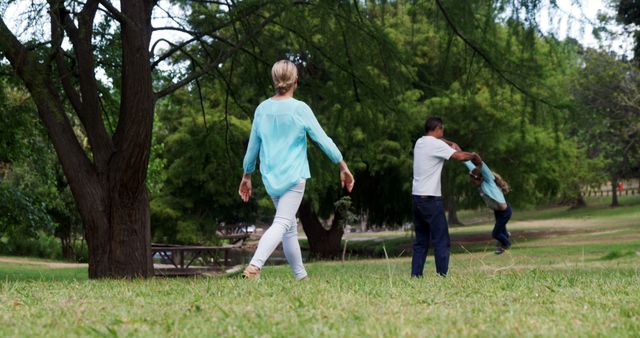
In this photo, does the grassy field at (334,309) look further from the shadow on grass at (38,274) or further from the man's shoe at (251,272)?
the shadow on grass at (38,274)

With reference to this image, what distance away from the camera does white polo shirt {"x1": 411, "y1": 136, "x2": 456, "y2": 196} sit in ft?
30.0

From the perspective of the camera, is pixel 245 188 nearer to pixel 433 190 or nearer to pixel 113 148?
pixel 433 190

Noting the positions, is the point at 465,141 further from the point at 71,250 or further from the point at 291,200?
the point at 291,200

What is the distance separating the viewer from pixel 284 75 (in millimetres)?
7484

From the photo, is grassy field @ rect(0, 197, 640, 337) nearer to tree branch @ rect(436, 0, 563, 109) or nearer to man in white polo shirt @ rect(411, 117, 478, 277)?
man in white polo shirt @ rect(411, 117, 478, 277)

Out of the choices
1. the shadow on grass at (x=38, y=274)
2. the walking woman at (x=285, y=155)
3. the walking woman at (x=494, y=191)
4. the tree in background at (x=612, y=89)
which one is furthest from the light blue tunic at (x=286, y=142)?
the tree in background at (x=612, y=89)

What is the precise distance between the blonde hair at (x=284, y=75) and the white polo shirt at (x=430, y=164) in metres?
2.17

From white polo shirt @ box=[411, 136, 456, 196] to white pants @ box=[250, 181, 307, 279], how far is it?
6.52 ft

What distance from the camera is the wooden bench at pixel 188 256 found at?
77.0 feet

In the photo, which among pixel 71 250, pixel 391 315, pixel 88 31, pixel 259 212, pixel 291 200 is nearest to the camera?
pixel 391 315

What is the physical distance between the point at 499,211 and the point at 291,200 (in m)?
7.13

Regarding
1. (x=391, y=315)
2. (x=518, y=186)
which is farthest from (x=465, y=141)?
(x=391, y=315)

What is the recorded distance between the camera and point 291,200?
738 cm

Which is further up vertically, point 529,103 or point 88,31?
point 88,31
